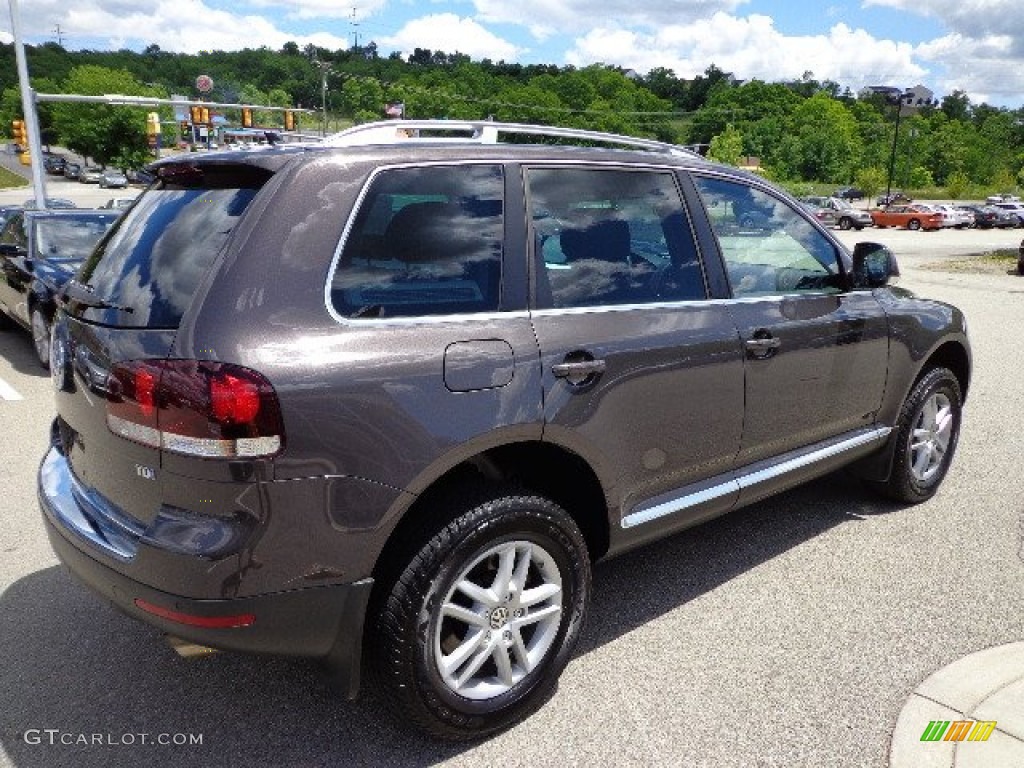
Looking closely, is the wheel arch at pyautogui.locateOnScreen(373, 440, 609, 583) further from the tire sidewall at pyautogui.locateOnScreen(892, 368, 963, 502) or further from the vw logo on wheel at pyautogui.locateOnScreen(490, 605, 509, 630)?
the tire sidewall at pyautogui.locateOnScreen(892, 368, 963, 502)

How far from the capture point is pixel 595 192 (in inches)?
123

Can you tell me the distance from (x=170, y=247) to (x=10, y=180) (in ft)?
325

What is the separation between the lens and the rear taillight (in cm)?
215

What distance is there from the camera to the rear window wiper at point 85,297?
2.52 meters

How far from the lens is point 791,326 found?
363cm

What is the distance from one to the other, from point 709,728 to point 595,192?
6.15 feet

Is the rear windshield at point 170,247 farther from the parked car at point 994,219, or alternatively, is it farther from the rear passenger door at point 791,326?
the parked car at point 994,219

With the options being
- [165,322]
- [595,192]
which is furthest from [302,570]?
[595,192]

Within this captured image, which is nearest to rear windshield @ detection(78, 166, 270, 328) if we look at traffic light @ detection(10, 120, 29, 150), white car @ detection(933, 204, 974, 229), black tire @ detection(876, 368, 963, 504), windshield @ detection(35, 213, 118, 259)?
black tire @ detection(876, 368, 963, 504)

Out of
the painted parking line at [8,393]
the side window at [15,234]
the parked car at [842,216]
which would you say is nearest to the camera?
the painted parking line at [8,393]

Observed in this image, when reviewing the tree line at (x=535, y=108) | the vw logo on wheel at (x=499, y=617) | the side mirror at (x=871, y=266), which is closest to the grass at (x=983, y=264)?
the side mirror at (x=871, y=266)

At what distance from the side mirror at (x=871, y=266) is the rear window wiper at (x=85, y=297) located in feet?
10.6

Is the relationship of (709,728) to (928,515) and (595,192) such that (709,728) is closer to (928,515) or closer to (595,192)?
(595,192)

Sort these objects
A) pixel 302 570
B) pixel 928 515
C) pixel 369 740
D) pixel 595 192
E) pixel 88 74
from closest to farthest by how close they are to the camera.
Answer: pixel 302 570
pixel 369 740
pixel 595 192
pixel 928 515
pixel 88 74
